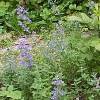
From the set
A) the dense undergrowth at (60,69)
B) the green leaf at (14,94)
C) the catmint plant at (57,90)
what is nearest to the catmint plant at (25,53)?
the dense undergrowth at (60,69)

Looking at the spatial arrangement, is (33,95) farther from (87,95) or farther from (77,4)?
(77,4)

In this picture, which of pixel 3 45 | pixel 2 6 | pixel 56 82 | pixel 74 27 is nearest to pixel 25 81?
pixel 56 82

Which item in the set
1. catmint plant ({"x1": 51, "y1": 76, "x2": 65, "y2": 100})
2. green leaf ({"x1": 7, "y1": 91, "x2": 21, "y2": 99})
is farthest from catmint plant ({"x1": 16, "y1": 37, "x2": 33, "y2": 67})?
catmint plant ({"x1": 51, "y1": 76, "x2": 65, "y2": 100})

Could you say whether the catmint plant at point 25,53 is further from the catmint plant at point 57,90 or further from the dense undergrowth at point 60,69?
the catmint plant at point 57,90

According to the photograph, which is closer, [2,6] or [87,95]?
[87,95]

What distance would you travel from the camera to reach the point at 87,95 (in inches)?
151

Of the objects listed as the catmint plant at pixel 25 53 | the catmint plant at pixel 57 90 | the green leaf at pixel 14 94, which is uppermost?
the catmint plant at pixel 25 53

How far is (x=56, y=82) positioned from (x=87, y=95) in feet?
1.76

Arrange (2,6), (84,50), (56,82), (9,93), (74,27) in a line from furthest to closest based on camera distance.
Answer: (2,6) → (74,27) → (84,50) → (9,93) → (56,82)

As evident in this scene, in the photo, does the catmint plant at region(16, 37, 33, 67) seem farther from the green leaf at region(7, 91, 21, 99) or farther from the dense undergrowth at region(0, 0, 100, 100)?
the green leaf at region(7, 91, 21, 99)

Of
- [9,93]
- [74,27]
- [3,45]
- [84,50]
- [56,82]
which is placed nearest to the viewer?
[56,82]

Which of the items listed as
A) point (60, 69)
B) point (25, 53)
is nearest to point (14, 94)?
point (25, 53)

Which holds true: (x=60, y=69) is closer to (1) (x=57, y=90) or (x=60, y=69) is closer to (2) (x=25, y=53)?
(2) (x=25, y=53)

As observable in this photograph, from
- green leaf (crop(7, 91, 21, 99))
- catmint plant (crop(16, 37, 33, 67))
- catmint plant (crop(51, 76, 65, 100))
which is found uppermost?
catmint plant (crop(16, 37, 33, 67))
